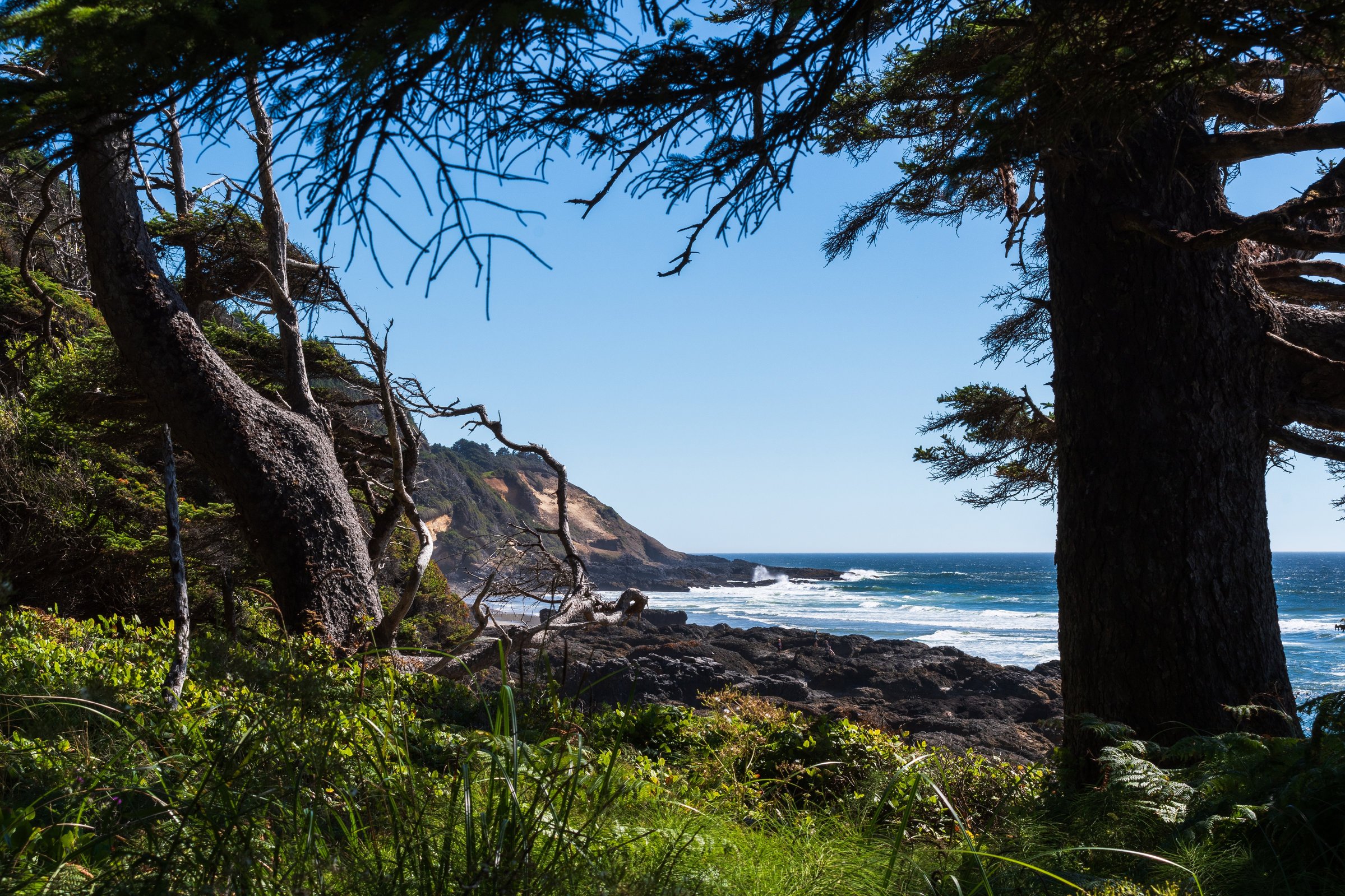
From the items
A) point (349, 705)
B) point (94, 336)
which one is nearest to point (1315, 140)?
point (349, 705)

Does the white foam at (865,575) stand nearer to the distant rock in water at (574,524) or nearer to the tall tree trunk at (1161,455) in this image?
the distant rock in water at (574,524)

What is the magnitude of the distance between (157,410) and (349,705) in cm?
470

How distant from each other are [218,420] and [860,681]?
14.6 m

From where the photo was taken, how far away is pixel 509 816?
6.31 ft

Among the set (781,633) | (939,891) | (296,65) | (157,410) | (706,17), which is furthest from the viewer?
(781,633)

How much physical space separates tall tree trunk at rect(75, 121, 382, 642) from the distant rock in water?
26212 millimetres

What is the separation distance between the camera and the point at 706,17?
301 centimetres

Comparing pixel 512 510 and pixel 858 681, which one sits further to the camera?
pixel 512 510

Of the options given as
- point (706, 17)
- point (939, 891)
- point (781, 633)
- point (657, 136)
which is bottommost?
point (781, 633)

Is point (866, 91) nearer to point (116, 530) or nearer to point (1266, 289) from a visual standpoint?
point (1266, 289)

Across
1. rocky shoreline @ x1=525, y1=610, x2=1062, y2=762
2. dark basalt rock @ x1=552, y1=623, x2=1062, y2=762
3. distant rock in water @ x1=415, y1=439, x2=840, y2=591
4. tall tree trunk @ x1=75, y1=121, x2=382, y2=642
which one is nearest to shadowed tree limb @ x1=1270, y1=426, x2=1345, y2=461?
rocky shoreline @ x1=525, y1=610, x2=1062, y2=762

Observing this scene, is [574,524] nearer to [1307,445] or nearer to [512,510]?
[512,510]

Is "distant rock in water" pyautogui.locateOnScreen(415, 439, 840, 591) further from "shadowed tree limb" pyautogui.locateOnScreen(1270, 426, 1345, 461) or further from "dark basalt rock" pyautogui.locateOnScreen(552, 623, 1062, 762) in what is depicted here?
"shadowed tree limb" pyautogui.locateOnScreen(1270, 426, 1345, 461)

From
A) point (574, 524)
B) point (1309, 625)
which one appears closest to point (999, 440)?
point (1309, 625)
